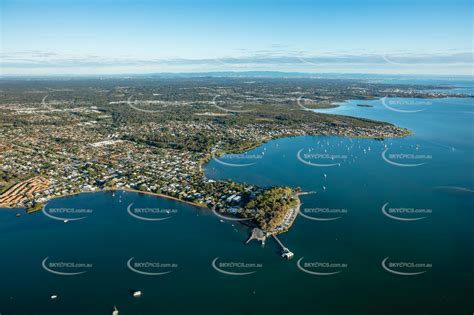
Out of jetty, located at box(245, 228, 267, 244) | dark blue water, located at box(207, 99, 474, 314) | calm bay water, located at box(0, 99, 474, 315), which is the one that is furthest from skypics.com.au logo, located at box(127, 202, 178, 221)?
dark blue water, located at box(207, 99, 474, 314)

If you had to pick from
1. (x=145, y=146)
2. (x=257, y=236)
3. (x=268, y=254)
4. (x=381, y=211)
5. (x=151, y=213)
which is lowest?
(x=268, y=254)

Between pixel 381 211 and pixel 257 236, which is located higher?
pixel 257 236

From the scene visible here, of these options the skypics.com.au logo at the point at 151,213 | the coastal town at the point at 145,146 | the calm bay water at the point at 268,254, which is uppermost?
the coastal town at the point at 145,146

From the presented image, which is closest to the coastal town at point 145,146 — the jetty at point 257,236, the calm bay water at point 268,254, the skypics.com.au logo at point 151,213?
the jetty at point 257,236

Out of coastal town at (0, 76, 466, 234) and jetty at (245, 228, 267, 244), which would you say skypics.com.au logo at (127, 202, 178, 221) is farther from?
jetty at (245, 228, 267, 244)

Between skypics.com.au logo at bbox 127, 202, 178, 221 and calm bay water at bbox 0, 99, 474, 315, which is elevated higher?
skypics.com.au logo at bbox 127, 202, 178, 221

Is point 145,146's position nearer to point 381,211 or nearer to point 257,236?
point 257,236

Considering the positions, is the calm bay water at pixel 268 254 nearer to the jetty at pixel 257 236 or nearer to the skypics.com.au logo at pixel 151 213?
the skypics.com.au logo at pixel 151 213

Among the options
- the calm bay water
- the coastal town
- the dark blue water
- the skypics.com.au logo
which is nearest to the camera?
the calm bay water

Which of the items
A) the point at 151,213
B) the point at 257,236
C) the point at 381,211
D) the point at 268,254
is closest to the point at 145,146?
the point at 151,213
